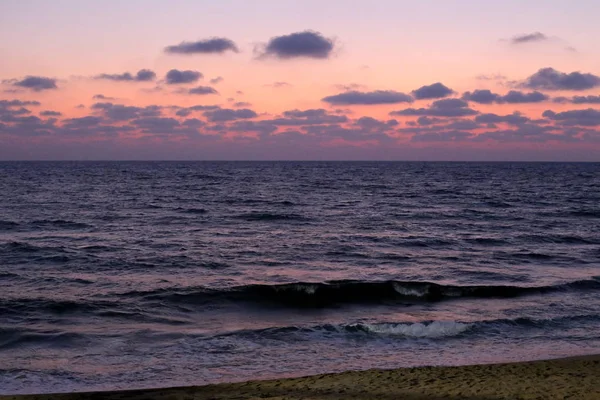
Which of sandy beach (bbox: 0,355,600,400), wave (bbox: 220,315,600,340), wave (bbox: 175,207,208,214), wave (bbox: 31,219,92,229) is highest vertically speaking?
wave (bbox: 175,207,208,214)

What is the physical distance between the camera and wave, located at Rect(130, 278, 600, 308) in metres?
Result: 19.2

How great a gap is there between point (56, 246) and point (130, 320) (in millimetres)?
13684

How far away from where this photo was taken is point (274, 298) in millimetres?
19812

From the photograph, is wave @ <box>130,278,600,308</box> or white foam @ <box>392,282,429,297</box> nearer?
wave @ <box>130,278,600,308</box>

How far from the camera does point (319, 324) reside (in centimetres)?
1636

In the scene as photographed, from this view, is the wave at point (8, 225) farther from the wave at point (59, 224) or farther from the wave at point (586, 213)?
the wave at point (586, 213)

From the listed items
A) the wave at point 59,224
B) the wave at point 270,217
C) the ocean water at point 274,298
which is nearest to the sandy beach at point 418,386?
the ocean water at point 274,298

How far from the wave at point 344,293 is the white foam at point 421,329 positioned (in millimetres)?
3445

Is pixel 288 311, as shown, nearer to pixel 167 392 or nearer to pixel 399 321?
pixel 399 321

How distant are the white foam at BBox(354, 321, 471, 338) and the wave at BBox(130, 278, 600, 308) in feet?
11.3

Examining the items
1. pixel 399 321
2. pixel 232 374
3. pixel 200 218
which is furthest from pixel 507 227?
pixel 232 374

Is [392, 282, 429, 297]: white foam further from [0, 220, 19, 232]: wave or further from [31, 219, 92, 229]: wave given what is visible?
[0, 220, 19, 232]: wave

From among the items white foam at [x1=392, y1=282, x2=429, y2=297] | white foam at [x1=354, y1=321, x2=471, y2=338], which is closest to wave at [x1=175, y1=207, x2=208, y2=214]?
white foam at [x1=392, y1=282, x2=429, y2=297]

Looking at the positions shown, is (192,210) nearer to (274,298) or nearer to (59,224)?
(59,224)
